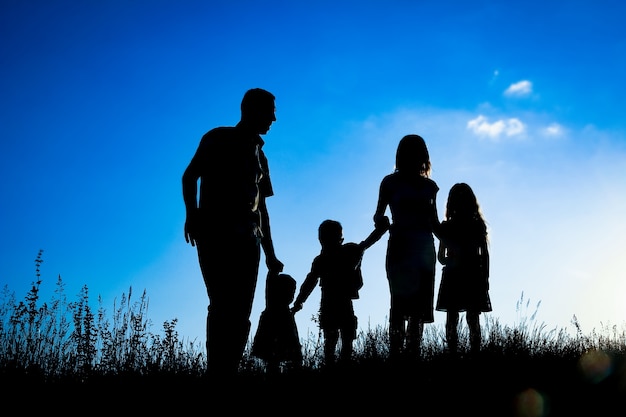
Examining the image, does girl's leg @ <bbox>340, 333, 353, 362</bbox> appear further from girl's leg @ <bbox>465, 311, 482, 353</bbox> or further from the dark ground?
the dark ground

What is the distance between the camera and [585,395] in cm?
382

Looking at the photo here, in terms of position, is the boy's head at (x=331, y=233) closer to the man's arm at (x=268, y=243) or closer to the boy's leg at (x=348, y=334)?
the boy's leg at (x=348, y=334)

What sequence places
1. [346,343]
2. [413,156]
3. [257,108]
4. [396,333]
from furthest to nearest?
[346,343] < [413,156] < [396,333] < [257,108]

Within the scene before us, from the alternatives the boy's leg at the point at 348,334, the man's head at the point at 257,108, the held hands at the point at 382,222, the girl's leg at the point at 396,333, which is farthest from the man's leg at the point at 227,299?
the boy's leg at the point at 348,334

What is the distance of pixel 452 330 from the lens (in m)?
5.87

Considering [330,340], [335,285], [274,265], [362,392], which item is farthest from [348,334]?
[362,392]

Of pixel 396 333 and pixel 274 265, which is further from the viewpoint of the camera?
pixel 396 333

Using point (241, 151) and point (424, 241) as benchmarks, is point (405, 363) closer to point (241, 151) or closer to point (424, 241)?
point (424, 241)

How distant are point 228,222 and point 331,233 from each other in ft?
9.24

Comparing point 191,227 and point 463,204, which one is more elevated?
point 463,204

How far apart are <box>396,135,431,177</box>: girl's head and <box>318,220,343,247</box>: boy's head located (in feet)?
4.30

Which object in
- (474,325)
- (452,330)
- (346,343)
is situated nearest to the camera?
(452,330)

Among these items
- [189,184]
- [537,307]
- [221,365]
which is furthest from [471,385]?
[537,307]

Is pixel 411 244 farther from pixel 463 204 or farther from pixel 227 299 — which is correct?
pixel 227 299
